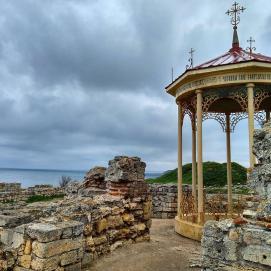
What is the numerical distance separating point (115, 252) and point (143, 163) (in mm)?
2726

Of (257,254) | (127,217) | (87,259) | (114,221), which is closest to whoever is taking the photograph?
(257,254)

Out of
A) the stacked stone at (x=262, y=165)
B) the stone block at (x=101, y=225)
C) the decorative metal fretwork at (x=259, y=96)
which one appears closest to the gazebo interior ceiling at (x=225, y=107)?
the decorative metal fretwork at (x=259, y=96)

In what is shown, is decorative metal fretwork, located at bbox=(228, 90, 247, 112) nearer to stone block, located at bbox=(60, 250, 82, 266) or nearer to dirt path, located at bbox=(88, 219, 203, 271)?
dirt path, located at bbox=(88, 219, 203, 271)

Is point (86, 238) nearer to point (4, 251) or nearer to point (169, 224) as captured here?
point (4, 251)

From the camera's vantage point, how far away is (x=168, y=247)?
872 centimetres

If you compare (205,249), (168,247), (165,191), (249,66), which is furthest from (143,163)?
(165,191)

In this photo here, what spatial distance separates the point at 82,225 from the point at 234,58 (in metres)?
7.32

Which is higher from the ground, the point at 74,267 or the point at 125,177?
the point at 125,177

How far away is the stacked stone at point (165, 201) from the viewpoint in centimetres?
1548

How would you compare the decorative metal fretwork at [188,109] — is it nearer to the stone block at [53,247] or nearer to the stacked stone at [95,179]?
the stacked stone at [95,179]

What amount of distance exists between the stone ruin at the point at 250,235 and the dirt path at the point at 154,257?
2.79 m

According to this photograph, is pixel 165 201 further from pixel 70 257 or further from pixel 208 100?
pixel 70 257

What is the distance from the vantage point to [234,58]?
418 inches

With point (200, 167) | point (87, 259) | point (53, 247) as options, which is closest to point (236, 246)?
point (53, 247)
